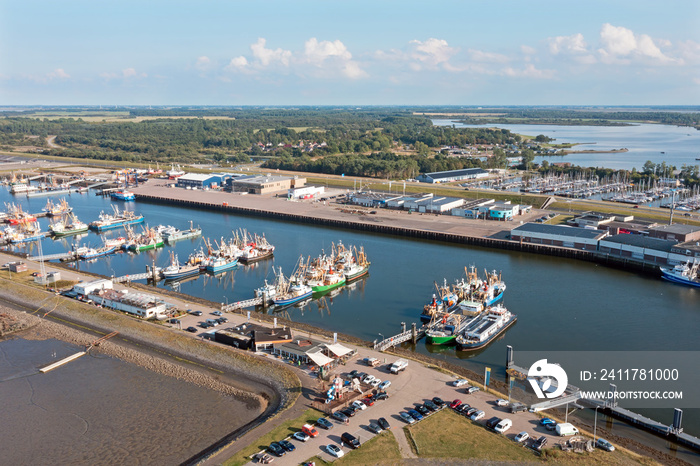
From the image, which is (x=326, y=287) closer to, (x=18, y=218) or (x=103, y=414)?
(x=103, y=414)

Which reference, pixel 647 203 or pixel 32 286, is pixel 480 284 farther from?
pixel 647 203

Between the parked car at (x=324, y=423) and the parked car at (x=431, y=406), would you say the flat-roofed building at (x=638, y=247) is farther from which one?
the parked car at (x=324, y=423)

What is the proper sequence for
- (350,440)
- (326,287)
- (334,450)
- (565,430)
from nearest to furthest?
(334,450)
(350,440)
(565,430)
(326,287)

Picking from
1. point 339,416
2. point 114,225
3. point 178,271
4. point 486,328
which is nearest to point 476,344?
point 486,328

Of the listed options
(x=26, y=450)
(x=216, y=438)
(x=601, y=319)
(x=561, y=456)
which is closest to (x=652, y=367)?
(x=601, y=319)

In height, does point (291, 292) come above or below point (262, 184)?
below

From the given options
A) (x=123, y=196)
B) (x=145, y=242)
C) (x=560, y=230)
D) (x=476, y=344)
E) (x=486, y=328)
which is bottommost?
(x=476, y=344)
